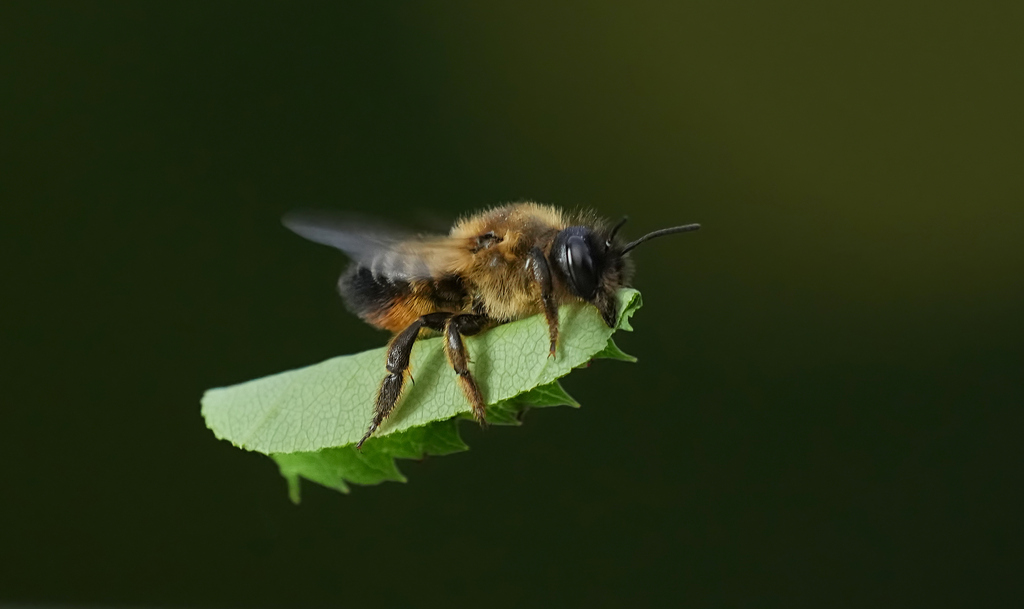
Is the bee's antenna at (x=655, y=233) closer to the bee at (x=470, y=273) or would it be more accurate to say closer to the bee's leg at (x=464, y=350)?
the bee at (x=470, y=273)

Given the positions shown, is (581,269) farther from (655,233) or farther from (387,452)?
(387,452)

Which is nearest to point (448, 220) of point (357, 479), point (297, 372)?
point (297, 372)

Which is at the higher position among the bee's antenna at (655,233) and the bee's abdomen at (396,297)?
the bee's antenna at (655,233)

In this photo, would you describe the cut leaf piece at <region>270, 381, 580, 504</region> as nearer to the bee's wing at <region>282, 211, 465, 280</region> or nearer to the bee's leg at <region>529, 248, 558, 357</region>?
the bee's leg at <region>529, 248, 558, 357</region>

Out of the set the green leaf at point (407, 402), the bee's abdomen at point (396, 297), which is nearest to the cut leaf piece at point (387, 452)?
the green leaf at point (407, 402)

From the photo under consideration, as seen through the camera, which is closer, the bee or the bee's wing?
the bee

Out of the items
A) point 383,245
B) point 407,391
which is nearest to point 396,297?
point 383,245

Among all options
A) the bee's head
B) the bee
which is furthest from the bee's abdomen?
the bee's head
